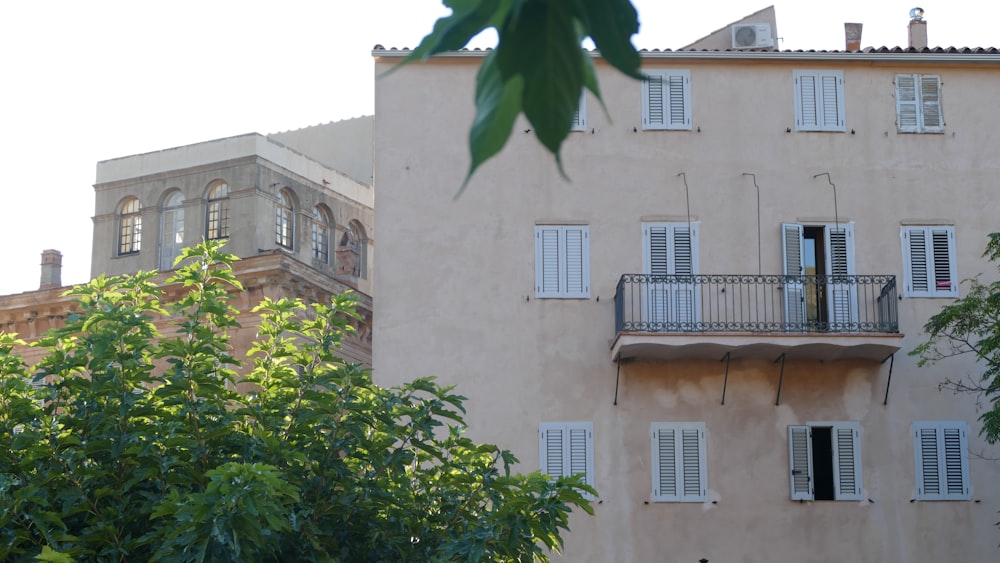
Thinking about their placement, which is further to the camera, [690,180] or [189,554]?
[690,180]

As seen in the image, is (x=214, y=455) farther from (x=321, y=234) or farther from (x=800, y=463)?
(x=321, y=234)

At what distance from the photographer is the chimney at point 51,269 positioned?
38.3 meters

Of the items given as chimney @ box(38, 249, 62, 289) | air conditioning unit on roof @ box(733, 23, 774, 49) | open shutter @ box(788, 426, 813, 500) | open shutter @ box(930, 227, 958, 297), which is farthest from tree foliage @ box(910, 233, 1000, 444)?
chimney @ box(38, 249, 62, 289)

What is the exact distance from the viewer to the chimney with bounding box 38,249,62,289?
3831cm

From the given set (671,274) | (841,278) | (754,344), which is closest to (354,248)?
(671,274)

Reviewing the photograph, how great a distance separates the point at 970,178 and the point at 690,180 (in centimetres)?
473

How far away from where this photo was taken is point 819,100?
27.4m

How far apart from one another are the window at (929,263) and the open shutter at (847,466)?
2667 millimetres

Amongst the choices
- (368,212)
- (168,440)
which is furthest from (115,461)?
(368,212)

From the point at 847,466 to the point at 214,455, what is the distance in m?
13.8

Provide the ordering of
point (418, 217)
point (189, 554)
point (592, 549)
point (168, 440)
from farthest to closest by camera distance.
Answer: point (418, 217)
point (592, 549)
point (168, 440)
point (189, 554)

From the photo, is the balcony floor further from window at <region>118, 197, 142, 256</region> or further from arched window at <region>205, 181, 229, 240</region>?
window at <region>118, 197, 142, 256</region>

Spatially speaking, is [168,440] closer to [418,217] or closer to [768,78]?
[418,217]

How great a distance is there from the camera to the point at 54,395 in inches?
587
